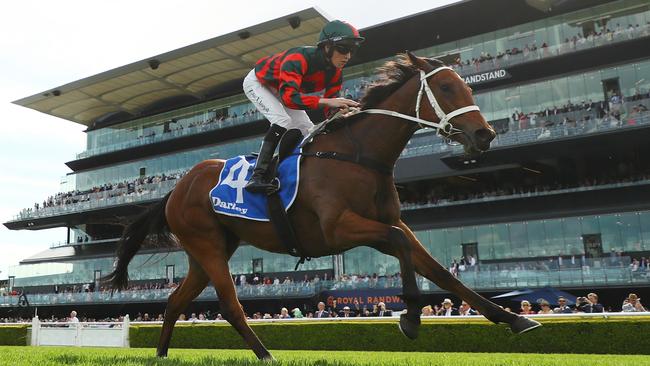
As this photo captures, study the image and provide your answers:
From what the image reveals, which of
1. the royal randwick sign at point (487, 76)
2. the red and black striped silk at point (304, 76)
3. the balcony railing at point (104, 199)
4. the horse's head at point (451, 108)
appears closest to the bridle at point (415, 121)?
the horse's head at point (451, 108)

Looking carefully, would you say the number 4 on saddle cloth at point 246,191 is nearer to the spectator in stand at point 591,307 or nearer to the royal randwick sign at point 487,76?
the spectator in stand at point 591,307

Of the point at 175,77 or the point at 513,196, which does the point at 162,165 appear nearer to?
the point at 175,77

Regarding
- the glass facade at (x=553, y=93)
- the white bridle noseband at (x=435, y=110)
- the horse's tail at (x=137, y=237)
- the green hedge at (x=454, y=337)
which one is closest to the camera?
the white bridle noseband at (x=435, y=110)

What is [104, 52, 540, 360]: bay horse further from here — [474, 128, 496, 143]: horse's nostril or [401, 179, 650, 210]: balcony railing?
[401, 179, 650, 210]: balcony railing

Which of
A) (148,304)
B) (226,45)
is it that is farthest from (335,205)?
(148,304)

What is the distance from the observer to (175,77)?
Result: 4097 cm

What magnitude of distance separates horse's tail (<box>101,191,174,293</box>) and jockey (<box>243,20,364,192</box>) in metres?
1.97

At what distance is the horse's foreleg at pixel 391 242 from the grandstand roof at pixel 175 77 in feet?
99.5

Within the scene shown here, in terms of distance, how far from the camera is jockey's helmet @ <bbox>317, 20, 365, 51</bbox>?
16.0 feet

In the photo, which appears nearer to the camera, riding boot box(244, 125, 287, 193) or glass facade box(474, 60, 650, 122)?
riding boot box(244, 125, 287, 193)

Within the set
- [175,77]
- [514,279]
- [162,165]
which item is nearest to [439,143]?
[514,279]

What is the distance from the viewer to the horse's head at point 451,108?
4258mm

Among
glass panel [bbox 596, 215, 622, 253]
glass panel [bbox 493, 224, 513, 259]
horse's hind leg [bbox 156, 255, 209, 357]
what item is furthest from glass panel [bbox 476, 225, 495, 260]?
horse's hind leg [bbox 156, 255, 209, 357]

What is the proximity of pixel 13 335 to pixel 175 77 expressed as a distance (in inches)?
985
